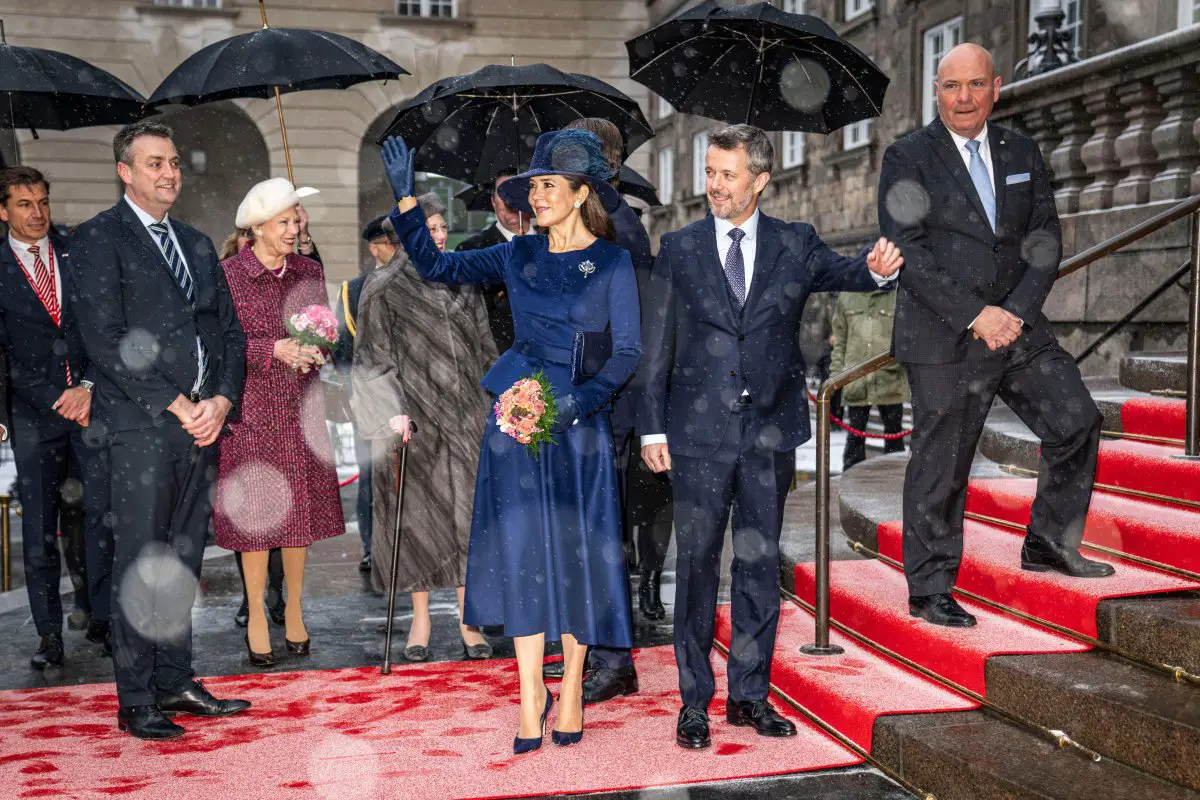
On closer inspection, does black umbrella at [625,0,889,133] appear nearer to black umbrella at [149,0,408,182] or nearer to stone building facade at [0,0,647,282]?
black umbrella at [149,0,408,182]

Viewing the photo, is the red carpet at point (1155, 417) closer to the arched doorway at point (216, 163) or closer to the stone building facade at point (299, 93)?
the stone building facade at point (299, 93)

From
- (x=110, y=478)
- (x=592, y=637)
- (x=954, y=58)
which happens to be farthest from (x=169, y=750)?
(x=954, y=58)

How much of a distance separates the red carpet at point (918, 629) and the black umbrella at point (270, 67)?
11.0 feet

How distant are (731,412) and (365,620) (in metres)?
3.15

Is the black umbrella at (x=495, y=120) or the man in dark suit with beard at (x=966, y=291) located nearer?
the man in dark suit with beard at (x=966, y=291)

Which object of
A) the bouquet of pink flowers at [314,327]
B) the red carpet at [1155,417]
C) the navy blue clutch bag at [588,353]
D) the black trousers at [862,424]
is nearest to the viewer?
the navy blue clutch bag at [588,353]

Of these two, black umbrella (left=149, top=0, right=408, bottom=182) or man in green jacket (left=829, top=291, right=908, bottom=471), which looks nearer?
black umbrella (left=149, top=0, right=408, bottom=182)

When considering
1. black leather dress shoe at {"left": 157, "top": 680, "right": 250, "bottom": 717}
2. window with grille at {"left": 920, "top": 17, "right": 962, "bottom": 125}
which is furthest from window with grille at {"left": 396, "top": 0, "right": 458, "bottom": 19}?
black leather dress shoe at {"left": 157, "top": 680, "right": 250, "bottom": 717}

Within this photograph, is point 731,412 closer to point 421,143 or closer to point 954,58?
point 954,58

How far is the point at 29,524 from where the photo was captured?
595cm

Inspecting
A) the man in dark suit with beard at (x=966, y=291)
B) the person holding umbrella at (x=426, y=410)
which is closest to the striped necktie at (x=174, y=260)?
the person holding umbrella at (x=426, y=410)

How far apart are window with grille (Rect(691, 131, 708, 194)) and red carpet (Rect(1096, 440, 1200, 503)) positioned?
20.3 meters

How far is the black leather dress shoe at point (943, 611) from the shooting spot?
15.2 ft

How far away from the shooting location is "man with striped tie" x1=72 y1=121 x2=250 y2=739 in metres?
4.61
